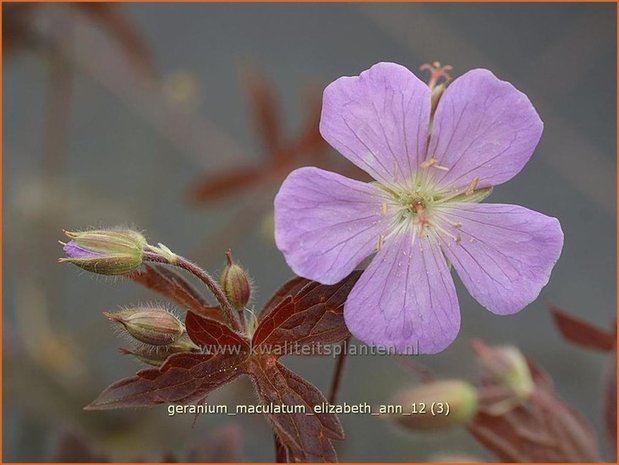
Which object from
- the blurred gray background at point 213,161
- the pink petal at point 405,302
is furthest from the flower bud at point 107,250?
the blurred gray background at point 213,161

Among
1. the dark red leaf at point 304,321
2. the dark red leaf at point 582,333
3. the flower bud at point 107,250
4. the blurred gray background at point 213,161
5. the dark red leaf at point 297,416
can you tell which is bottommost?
the dark red leaf at point 297,416

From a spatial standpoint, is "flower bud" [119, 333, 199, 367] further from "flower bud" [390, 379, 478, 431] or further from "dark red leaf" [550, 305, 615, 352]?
"dark red leaf" [550, 305, 615, 352]

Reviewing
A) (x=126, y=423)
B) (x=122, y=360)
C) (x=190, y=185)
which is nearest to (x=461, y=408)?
(x=126, y=423)

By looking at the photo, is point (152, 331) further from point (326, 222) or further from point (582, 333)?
point (582, 333)

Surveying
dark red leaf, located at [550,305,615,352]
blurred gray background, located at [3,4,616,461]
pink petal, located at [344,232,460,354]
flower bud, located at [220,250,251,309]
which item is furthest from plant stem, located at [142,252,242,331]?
blurred gray background, located at [3,4,616,461]

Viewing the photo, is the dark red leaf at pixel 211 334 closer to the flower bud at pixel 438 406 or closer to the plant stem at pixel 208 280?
the plant stem at pixel 208 280

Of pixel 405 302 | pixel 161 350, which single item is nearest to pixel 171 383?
pixel 161 350

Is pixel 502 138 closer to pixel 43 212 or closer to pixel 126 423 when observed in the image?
pixel 126 423
